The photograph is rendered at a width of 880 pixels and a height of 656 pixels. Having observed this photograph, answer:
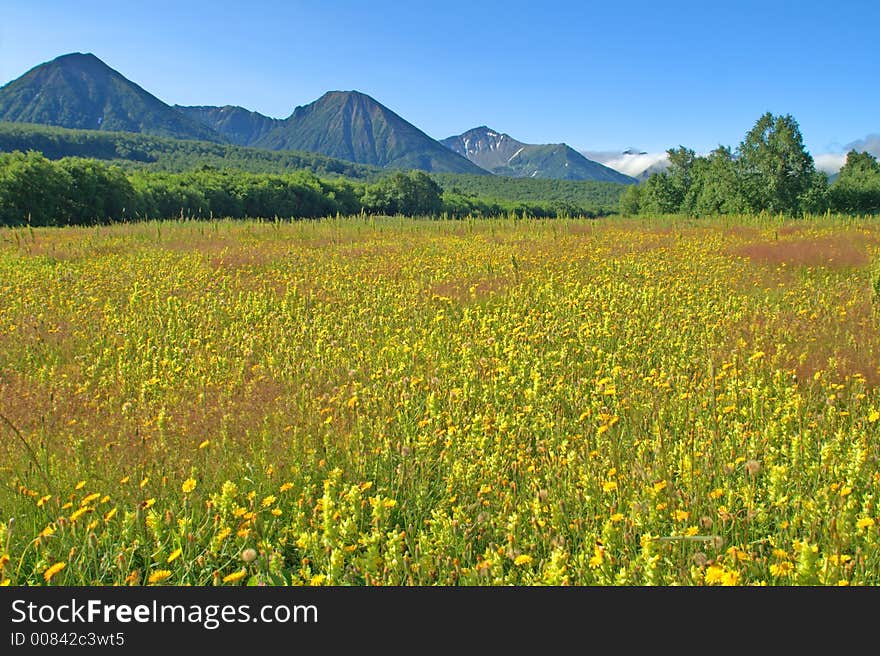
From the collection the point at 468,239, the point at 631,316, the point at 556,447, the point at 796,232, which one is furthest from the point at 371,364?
the point at 796,232

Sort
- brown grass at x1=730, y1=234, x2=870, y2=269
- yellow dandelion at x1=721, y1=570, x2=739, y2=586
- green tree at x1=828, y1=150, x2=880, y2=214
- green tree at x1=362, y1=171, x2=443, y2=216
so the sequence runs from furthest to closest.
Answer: green tree at x1=362, y1=171, x2=443, y2=216, green tree at x1=828, y1=150, x2=880, y2=214, brown grass at x1=730, y1=234, x2=870, y2=269, yellow dandelion at x1=721, y1=570, x2=739, y2=586

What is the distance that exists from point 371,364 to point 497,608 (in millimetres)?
3269

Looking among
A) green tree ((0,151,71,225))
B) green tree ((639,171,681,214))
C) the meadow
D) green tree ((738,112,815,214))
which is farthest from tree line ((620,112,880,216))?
green tree ((0,151,71,225))

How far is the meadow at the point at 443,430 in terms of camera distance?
2.20 metres

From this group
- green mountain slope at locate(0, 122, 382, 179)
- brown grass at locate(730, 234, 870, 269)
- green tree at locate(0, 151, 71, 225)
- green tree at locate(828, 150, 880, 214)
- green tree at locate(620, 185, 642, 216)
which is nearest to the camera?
brown grass at locate(730, 234, 870, 269)

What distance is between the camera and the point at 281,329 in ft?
19.4

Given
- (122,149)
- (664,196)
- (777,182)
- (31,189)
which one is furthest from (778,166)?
(122,149)

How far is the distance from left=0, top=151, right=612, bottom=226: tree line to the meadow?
11.4m

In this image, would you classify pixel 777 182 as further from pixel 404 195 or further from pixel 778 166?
pixel 404 195

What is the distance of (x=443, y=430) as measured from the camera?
3398 millimetres

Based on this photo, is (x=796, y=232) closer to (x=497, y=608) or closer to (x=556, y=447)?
(x=556, y=447)

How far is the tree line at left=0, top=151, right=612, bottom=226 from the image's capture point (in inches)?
1563

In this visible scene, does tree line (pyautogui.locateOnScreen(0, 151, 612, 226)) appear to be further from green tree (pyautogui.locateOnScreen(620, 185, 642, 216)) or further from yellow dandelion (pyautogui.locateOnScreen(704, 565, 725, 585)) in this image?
green tree (pyautogui.locateOnScreen(620, 185, 642, 216))

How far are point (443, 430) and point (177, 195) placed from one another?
64547mm
